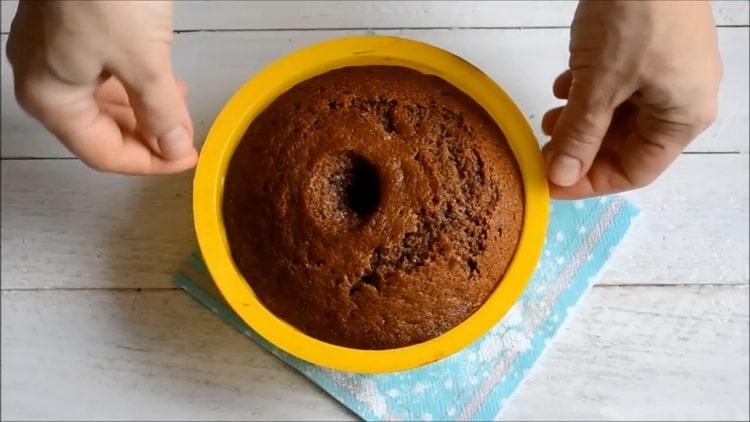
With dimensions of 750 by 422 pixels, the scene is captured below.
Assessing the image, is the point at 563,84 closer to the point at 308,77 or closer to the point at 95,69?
the point at 308,77

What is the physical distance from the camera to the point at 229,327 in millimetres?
1041

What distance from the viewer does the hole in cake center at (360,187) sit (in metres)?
0.83

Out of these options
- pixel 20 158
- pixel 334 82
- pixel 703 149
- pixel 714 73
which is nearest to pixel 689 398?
pixel 703 149

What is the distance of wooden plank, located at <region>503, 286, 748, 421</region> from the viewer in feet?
3.44

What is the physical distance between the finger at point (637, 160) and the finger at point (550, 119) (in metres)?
0.09

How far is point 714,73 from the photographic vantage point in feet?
2.46

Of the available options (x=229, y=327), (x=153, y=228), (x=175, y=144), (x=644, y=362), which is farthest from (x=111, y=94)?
(x=644, y=362)

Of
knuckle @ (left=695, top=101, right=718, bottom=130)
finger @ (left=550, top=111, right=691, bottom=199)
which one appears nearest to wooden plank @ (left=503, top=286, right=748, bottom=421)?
finger @ (left=550, top=111, right=691, bottom=199)

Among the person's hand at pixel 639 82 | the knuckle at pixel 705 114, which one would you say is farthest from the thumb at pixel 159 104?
the knuckle at pixel 705 114

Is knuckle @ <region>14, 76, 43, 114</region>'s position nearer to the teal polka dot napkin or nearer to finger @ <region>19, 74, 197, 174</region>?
finger @ <region>19, 74, 197, 174</region>

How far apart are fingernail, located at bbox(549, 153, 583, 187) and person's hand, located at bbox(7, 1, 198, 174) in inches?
16.2

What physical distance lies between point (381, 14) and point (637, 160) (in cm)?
45

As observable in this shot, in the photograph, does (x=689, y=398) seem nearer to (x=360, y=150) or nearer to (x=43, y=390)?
(x=360, y=150)

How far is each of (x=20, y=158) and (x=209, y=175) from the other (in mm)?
373
